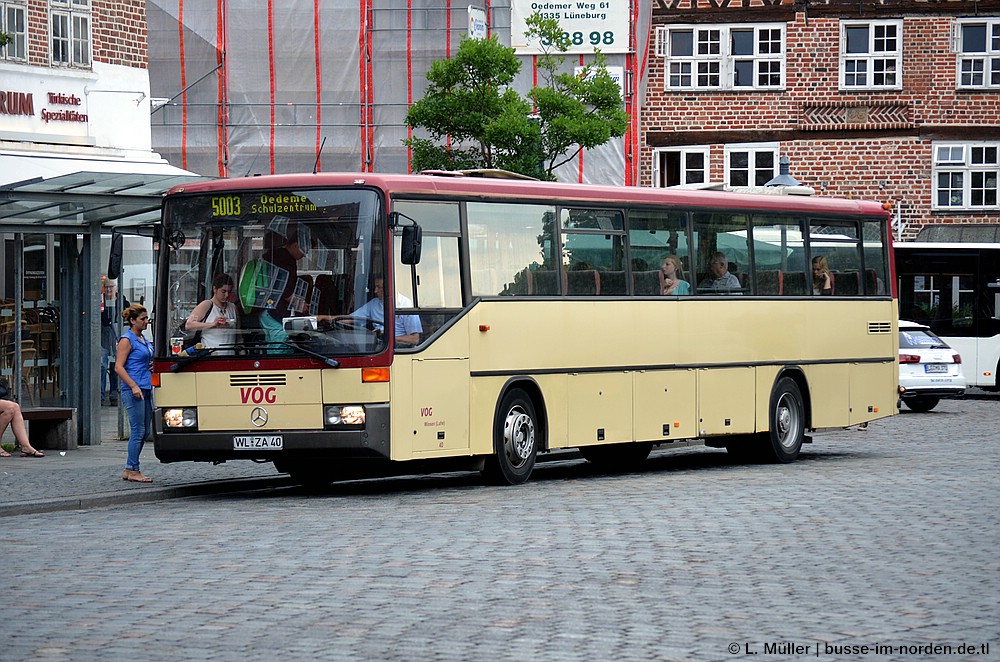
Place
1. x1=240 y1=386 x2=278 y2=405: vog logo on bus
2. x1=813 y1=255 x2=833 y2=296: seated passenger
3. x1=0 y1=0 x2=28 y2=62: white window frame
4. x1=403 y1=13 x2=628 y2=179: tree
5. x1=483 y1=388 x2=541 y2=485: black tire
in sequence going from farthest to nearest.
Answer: x1=403 y1=13 x2=628 y2=179: tree
x1=0 y1=0 x2=28 y2=62: white window frame
x1=813 y1=255 x2=833 y2=296: seated passenger
x1=483 y1=388 x2=541 y2=485: black tire
x1=240 y1=386 x2=278 y2=405: vog logo on bus

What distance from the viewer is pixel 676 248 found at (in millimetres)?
19578

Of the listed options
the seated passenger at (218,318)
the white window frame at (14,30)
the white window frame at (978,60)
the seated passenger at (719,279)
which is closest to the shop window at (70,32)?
the white window frame at (14,30)

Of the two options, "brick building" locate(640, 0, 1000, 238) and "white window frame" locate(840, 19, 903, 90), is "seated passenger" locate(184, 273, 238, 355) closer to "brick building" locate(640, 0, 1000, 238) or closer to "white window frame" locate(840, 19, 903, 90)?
"brick building" locate(640, 0, 1000, 238)

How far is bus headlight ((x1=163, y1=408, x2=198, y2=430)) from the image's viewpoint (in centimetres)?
1628

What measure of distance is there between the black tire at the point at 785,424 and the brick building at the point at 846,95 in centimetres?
2451

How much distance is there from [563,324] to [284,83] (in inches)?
881

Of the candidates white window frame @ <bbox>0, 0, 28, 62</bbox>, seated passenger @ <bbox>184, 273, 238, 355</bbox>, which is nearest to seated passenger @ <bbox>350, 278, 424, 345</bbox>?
seated passenger @ <bbox>184, 273, 238, 355</bbox>

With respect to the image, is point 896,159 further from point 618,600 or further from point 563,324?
point 618,600

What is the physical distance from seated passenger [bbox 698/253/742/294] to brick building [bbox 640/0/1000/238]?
994 inches

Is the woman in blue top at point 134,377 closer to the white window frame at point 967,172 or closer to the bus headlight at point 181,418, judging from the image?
the bus headlight at point 181,418

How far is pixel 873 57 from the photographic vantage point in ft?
148

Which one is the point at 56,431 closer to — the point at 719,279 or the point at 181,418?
the point at 181,418

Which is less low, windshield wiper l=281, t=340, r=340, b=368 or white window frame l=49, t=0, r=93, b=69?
white window frame l=49, t=0, r=93, b=69

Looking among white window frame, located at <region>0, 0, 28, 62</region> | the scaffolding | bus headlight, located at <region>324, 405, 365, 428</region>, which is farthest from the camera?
the scaffolding
